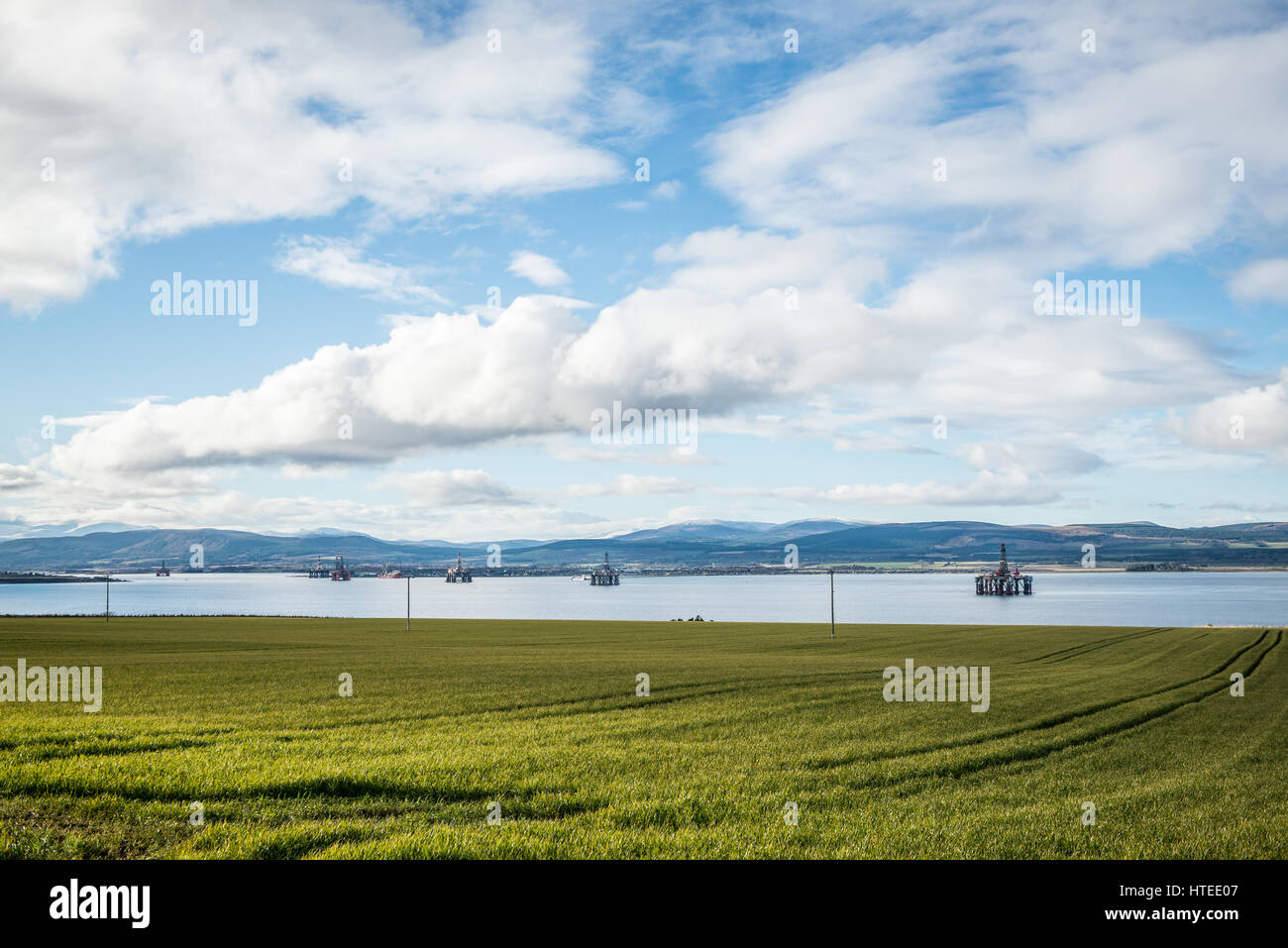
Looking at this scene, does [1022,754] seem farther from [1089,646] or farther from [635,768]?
[1089,646]

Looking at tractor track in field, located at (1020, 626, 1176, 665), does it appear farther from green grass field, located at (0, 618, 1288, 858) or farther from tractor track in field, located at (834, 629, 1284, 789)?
tractor track in field, located at (834, 629, 1284, 789)

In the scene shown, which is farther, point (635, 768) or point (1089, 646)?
point (1089, 646)

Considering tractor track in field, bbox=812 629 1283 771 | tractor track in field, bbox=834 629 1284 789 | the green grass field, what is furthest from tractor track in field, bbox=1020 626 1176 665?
tractor track in field, bbox=834 629 1284 789

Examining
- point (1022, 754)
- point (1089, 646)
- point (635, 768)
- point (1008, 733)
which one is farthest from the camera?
point (1089, 646)

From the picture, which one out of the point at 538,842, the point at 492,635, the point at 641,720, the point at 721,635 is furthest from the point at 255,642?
the point at 538,842

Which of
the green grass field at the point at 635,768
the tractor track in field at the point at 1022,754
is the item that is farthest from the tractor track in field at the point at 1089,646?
the tractor track in field at the point at 1022,754

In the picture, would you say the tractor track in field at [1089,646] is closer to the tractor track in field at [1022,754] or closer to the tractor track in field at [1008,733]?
the tractor track in field at [1008,733]

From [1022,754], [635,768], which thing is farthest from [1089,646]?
[635,768]

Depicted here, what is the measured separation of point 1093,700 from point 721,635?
63.1 metres

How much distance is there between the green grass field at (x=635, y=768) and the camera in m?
12.7

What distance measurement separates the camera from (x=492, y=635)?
95.2m

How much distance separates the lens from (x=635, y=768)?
18.2 meters
